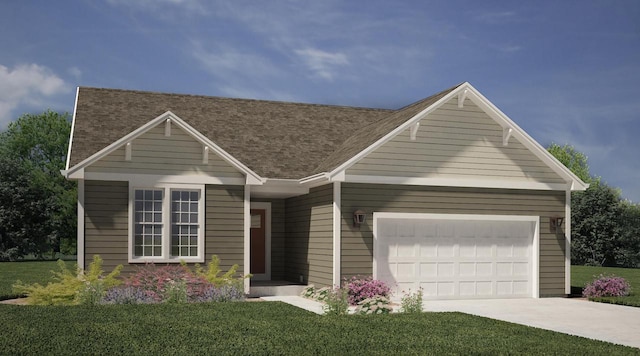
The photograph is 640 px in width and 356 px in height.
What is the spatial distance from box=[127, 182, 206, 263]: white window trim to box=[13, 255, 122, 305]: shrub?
3.34 ft

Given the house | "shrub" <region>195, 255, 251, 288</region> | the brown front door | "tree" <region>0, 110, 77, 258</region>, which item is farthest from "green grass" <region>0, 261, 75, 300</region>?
"tree" <region>0, 110, 77, 258</region>

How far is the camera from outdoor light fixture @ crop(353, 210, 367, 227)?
18.6 metres

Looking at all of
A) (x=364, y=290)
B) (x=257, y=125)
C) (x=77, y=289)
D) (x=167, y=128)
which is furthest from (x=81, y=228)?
(x=257, y=125)

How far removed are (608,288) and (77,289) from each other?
13854 mm

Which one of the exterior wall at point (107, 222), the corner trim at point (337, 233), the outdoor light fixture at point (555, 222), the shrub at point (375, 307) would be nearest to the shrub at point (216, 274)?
the exterior wall at point (107, 222)

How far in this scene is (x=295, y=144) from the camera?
2264 centimetres

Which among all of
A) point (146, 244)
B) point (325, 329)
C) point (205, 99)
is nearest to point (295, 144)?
point (205, 99)

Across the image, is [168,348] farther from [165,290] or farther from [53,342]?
[165,290]

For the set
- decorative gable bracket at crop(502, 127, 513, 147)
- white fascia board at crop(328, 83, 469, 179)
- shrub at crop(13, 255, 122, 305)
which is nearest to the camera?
shrub at crop(13, 255, 122, 305)

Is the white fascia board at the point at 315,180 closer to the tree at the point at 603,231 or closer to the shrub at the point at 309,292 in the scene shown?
the shrub at the point at 309,292

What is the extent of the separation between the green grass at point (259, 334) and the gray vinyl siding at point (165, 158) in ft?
13.8

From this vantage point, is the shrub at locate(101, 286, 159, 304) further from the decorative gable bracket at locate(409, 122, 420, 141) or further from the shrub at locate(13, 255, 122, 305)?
the decorative gable bracket at locate(409, 122, 420, 141)

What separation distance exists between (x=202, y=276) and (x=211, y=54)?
20895 millimetres

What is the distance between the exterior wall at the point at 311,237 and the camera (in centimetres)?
1908
